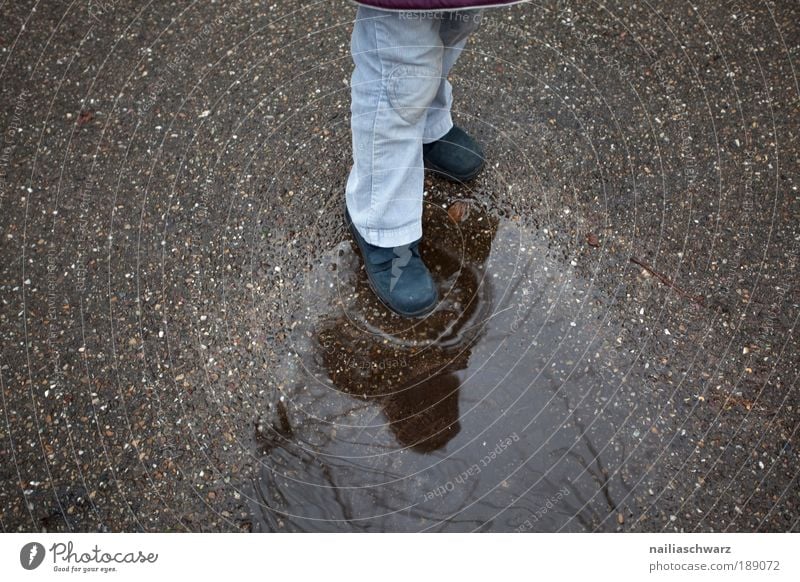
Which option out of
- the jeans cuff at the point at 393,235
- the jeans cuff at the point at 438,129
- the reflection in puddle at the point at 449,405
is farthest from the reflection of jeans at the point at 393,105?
the reflection in puddle at the point at 449,405

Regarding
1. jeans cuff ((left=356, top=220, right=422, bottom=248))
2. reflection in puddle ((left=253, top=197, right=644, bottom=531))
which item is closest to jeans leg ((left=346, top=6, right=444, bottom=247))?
jeans cuff ((left=356, top=220, right=422, bottom=248))

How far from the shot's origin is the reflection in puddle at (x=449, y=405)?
1559 mm

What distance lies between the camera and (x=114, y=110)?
6.77 ft

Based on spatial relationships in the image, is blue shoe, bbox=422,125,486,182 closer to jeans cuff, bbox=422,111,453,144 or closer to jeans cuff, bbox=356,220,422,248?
jeans cuff, bbox=422,111,453,144

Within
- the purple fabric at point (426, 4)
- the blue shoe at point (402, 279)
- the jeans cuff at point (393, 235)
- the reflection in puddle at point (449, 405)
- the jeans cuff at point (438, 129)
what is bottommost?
the reflection in puddle at point (449, 405)

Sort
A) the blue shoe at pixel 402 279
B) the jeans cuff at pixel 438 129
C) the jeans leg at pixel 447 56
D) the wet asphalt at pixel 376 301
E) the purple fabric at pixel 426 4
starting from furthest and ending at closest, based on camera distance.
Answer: the jeans cuff at pixel 438 129 → the blue shoe at pixel 402 279 → the wet asphalt at pixel 376 301 → the jeans leg at pixel 447 56 → the purple fabric at pixel 426 4

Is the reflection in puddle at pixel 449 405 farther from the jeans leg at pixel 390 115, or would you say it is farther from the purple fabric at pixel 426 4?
the purple fabric at pixel 426 4

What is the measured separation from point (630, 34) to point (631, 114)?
317mm

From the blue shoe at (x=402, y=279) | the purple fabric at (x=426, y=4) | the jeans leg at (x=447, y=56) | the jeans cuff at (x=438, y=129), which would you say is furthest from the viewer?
the jeans cuff at (x=438, y=129)

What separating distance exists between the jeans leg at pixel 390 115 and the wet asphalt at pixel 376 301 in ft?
0.79

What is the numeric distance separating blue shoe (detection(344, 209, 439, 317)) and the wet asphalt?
0.19 feet

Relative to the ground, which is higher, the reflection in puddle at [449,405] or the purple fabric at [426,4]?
the purple fabric at [426,4]

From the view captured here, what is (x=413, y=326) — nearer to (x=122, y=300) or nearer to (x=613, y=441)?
(x=613, y=441)

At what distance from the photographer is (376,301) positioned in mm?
1788
